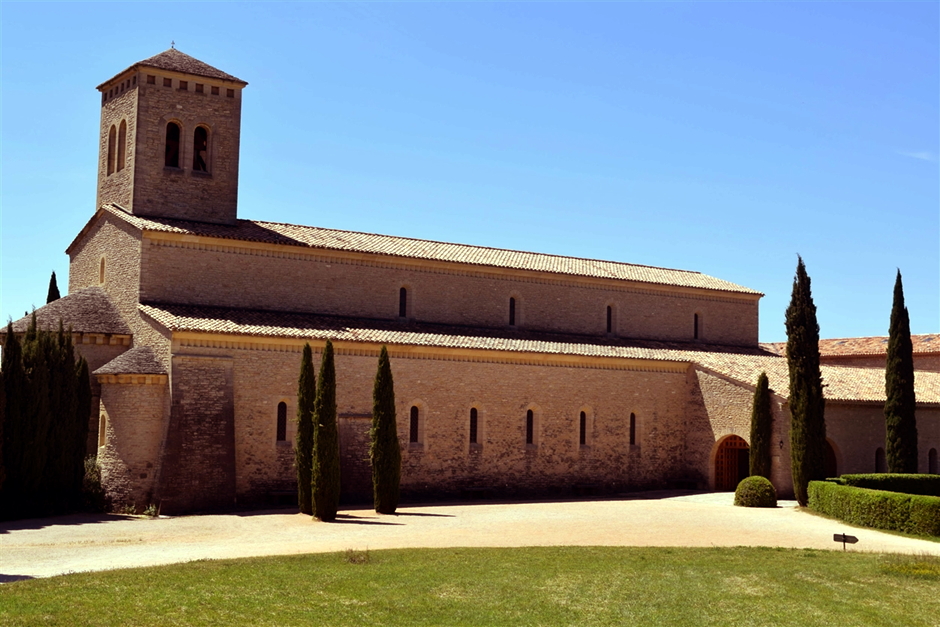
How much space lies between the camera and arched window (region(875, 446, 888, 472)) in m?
40.2

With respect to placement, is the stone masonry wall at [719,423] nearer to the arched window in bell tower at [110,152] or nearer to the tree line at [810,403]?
the tree line at [810,403]

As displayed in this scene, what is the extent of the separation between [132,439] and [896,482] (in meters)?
24.8

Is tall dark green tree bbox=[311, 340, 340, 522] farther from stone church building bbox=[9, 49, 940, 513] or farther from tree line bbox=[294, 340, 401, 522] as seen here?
stone church building bbox=[9, 49, 940, 513]

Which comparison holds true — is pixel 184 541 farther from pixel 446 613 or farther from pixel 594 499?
pixel 594 499

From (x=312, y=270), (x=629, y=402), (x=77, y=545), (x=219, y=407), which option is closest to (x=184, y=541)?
(x=77, y=545)

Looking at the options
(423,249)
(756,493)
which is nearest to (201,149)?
(423,249)

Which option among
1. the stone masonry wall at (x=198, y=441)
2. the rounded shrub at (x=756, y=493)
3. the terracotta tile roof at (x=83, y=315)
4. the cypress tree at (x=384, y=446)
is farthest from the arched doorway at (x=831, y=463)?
the terracotta tile roof at (x=83, y=315)

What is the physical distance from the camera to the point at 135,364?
103ft

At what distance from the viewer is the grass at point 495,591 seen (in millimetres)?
16000

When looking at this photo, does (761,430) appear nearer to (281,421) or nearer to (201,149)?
(281,421)

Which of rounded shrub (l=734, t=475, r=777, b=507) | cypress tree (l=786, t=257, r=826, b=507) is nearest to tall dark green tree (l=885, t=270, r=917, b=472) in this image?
cypress tree (l=786, t=257, r=826, b=507)

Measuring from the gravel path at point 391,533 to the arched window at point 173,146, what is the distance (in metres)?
13.9

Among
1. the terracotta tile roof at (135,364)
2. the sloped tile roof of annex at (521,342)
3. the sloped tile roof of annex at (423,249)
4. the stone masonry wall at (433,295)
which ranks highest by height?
the sloped tile roof of annex at (423,249)

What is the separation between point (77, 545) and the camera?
24000 mm
